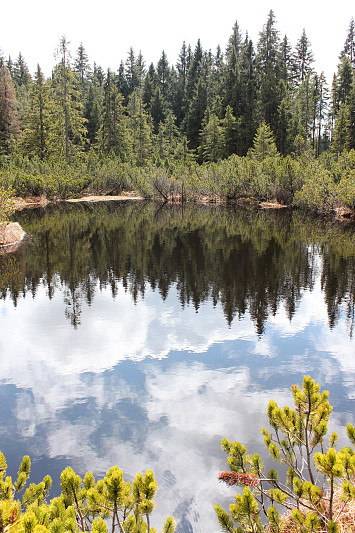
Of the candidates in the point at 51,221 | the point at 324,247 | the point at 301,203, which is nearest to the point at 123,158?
the point at 301,203

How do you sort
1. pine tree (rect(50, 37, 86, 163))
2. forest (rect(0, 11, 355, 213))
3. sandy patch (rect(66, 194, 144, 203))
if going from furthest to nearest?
pine tree (rect(50, 37, 86, 163)), sandy patch (rect(66, 194, 144, 203)), forest (rect(0, 11, 355, 213))

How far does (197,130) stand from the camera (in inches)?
2734

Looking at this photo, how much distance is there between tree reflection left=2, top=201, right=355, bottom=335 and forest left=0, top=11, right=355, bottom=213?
8.05 metres

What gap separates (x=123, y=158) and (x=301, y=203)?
91.4 feet

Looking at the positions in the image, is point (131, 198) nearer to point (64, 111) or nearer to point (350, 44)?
point (64, 111)

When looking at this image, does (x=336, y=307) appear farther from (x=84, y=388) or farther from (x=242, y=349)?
(x=84, y=388)

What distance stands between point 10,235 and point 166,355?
1225 cm

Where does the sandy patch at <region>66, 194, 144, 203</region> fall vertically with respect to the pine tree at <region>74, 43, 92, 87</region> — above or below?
below

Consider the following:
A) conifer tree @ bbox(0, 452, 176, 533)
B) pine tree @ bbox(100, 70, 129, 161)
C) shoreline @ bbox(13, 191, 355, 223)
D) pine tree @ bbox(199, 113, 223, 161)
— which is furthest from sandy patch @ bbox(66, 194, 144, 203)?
conifer tree @ bbox(0, 452, 176, 533)

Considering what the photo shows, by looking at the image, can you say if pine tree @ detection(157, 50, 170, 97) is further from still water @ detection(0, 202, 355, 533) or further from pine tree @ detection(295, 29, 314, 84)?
still water @ detection(0, 202, 355, 533)

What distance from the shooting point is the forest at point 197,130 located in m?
36.4

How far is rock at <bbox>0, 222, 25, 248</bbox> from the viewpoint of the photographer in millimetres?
16469

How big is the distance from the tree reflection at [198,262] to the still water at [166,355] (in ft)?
0.24

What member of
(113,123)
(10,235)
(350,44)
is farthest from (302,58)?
(10,235)
